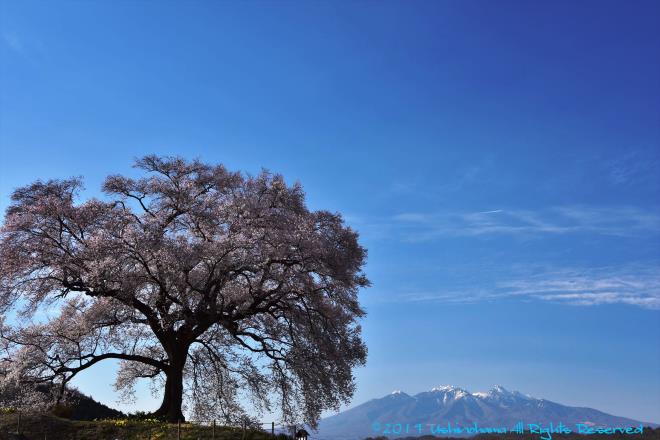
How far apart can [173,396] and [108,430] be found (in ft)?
16.6

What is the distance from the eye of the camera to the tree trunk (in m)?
35.6

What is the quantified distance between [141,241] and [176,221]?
516 centimetres

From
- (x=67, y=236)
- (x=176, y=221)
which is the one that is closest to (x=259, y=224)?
(x=176, y=221)

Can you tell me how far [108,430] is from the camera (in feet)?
105

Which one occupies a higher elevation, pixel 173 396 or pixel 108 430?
pixel 173 396

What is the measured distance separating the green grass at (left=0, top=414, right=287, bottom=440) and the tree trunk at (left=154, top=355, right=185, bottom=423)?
8.40ft

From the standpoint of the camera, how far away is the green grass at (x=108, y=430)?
3080 centimetres

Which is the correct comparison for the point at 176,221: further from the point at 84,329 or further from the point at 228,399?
the point at 228,399

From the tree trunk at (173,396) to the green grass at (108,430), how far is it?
256 centimetres

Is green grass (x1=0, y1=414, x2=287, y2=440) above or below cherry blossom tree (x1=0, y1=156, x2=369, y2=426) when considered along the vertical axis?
below

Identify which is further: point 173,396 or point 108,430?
point 173,396

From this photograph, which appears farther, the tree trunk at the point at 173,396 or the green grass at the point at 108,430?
the tree trunk at the point at 173,396

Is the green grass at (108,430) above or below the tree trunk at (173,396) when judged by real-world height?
below

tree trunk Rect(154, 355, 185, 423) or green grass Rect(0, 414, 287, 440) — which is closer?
green grass Rect(0, 414, 287, 440)
